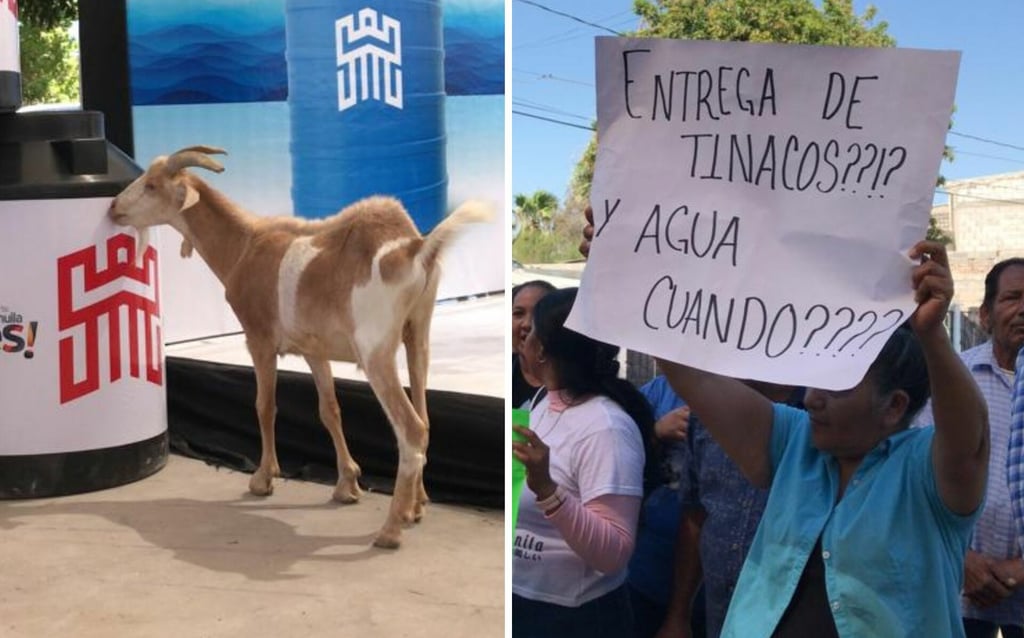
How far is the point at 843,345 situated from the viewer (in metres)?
2.11

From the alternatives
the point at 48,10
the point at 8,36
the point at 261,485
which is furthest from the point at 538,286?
the point at 48,10

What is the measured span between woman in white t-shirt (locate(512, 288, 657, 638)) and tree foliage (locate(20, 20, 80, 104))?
1841 centimetres

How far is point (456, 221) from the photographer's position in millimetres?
4766

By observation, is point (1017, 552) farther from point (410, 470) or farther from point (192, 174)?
point (192, 174)

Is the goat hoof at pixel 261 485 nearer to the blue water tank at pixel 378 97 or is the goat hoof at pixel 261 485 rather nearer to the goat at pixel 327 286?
the goat at pixel 327 286

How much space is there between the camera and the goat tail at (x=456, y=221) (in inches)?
187

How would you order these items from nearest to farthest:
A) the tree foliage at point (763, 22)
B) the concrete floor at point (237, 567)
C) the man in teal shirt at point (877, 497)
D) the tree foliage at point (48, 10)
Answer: the man in teal shirt at point (877, 497)
the tree foliage at point (763, 22)
the concrete floor at point (237, 567)
the tree foliage at point (48, 10)

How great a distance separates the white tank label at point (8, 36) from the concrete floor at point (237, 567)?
1.88 m

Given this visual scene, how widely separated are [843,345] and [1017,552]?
834 millimetres

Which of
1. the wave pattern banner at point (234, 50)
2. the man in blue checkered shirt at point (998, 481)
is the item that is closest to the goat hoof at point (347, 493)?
the wave pattern banner at point (234, 50)

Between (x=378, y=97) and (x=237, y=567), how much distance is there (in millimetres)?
1755

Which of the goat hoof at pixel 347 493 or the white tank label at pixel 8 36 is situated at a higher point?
the white tank label at pixel 8 36

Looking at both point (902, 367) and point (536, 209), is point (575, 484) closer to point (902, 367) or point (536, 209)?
point (536, 209)

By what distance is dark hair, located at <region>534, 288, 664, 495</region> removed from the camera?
262 cm
